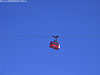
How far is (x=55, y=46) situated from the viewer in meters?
5.80
